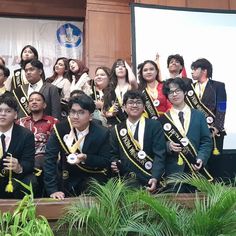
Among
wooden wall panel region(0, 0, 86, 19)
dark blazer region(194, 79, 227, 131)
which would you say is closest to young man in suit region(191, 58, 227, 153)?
dark blazer region(194, 79, 227, 131)

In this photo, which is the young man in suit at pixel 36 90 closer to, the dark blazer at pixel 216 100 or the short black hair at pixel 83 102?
the short black hair at pixel 83 102

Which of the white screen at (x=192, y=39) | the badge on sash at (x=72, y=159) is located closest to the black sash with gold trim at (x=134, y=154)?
the badge on sash at (x=72, y=159)

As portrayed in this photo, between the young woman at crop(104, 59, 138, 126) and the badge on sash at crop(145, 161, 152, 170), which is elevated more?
the young woman at crop(104, 59, 138, 126)

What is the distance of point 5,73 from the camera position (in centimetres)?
472

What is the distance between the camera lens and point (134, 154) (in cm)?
368

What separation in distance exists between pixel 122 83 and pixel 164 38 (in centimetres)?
171

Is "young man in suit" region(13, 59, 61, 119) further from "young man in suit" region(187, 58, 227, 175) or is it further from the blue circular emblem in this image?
the blue circular emblem

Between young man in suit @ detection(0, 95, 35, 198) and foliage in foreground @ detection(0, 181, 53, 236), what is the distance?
1.50ft

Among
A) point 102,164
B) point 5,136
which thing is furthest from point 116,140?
point 5,136

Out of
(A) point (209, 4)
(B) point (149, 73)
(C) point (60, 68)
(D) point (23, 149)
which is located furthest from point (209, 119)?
(A) point (209, 4)

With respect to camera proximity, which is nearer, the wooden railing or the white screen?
the wooden railing

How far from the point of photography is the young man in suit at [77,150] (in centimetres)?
359

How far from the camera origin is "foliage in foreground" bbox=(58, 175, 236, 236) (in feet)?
9.23

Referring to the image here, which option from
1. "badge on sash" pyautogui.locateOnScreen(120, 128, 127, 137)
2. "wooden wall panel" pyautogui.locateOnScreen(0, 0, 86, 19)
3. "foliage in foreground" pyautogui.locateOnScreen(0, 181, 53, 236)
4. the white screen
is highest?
"wooden wall panel" pyautogui.locateOnScreen(0, 0, 86, 19)
